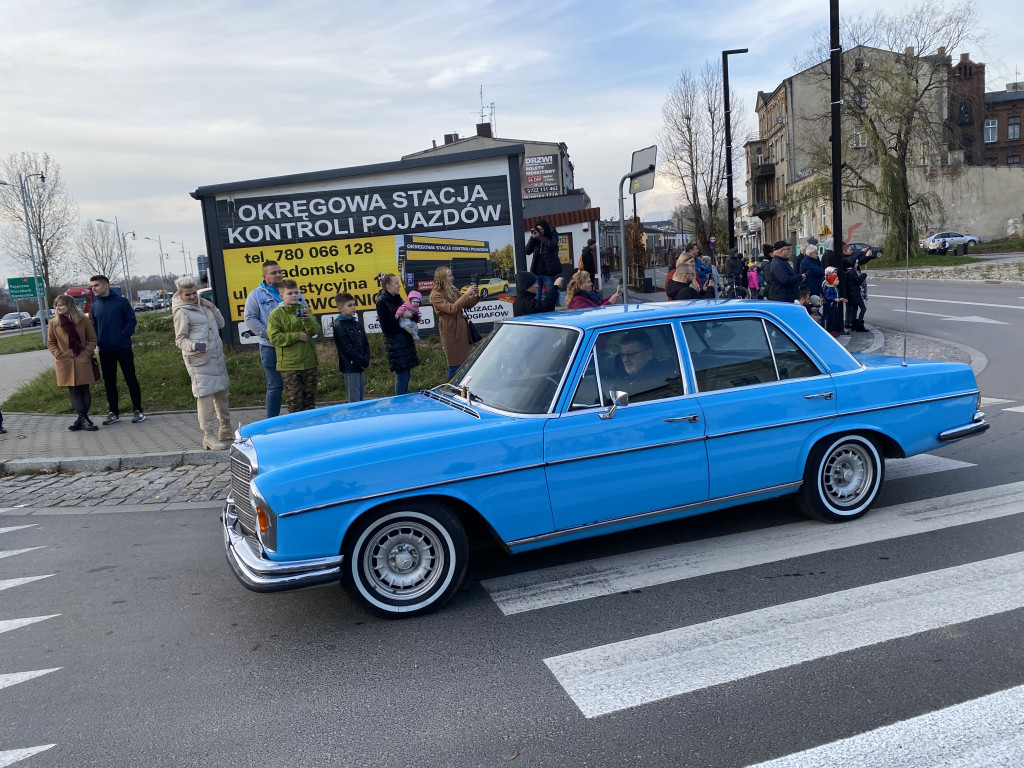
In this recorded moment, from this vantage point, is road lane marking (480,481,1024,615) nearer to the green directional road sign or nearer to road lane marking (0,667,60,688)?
road lane marking (0,667,60,688)

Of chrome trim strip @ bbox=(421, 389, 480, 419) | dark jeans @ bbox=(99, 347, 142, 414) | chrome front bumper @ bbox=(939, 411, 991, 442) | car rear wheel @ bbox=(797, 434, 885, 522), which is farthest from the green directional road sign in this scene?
chrome front bumper @ bbox=(939, 411, 991, 442)

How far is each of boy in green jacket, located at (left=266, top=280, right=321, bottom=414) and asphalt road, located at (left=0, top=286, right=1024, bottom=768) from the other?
337cm

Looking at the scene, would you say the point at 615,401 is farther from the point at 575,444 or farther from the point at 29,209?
the point at 29,209

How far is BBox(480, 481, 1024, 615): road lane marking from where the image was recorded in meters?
4.52

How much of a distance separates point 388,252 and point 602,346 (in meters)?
11.5

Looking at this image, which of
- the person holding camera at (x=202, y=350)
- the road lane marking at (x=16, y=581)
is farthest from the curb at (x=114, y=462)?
the road lane marking at (x=16, y=581)

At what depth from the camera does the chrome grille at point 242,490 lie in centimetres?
434

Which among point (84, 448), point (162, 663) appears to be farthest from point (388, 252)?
point (162, 663)

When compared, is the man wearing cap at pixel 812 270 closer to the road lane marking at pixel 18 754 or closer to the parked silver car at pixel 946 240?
the road lane marking at pixel 18 754

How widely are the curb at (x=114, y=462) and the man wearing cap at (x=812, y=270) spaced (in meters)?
10.3

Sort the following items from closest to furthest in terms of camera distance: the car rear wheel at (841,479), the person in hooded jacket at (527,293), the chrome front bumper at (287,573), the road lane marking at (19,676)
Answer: the road lane marking at (19,676) < the chrome front bumper at (287,573) < the car rear wheel at (841,479) < the person in hooded jacket at (527,293)

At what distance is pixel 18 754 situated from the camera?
319 centimetres

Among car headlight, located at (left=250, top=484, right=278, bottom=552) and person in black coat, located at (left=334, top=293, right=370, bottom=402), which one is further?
person in black coat, located at (left=334, top=293, right=370, bottom=402)

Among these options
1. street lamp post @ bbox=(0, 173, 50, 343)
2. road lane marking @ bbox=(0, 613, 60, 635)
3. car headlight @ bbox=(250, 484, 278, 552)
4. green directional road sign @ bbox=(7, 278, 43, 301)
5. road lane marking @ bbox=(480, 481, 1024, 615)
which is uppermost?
street lamp post @ bbox=(0, 173, 50, 343)
